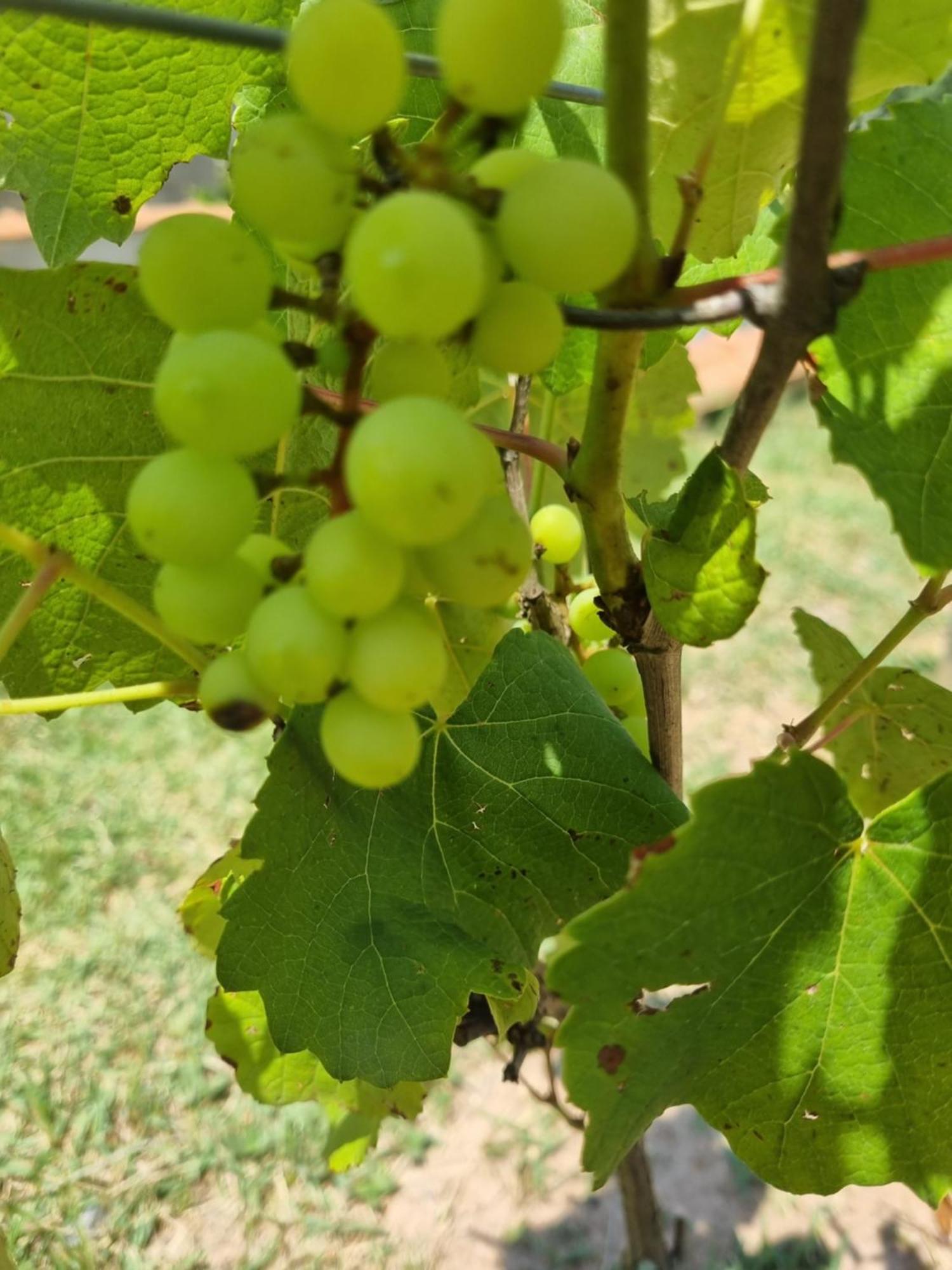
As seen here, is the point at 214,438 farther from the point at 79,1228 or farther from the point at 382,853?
the point at 79,1228

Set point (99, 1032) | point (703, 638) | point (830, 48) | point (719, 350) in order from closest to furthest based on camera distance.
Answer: point (830, 48) < point (703, 638) < point (99, 1032) < point (719, 350)

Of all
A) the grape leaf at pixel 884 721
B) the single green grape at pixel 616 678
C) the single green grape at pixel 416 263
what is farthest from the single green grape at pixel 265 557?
the grape leaf at pixel 884 721

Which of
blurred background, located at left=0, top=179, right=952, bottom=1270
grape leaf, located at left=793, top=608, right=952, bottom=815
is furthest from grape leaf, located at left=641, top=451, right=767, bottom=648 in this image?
blurred background, located at left=0, top=179, right=952, bottom=1270

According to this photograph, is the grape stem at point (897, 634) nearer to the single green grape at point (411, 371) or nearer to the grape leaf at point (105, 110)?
the single green grape at point (411, 371)

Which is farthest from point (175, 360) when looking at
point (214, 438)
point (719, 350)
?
point (719, 350)

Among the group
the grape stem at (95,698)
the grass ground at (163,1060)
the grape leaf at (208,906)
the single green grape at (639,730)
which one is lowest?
the grass ground at (163,1060)

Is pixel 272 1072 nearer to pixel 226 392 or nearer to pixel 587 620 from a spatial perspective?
pixel 587 620
